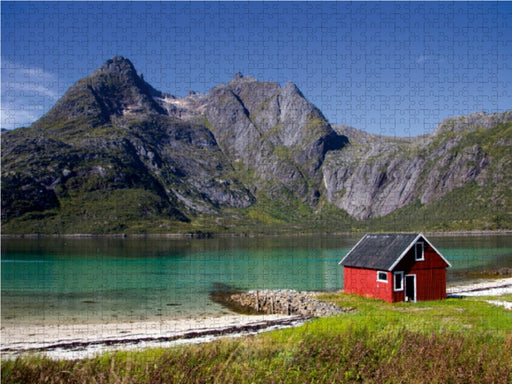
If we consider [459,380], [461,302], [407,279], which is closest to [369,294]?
[407,279]

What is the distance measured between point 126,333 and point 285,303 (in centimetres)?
1503

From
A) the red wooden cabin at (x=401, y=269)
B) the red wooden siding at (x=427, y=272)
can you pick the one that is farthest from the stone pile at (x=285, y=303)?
the red wooden siding at (x=427, y=272)

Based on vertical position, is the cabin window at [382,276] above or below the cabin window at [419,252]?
below

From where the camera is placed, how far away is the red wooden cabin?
3195 centimetres

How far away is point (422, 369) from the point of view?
9578 millimetres

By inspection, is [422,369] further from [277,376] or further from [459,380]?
[277,376]

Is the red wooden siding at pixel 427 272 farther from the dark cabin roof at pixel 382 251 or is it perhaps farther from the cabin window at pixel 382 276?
the cabin window at pixel 382 276

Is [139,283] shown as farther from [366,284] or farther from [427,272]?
[427,272]

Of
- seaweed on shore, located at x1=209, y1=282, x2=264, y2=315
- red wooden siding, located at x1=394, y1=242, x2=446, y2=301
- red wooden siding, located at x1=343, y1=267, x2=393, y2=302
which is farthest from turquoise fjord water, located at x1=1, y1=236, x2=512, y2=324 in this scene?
red wooden siding, located at x1=394, y1=242, x2=446, y2=301

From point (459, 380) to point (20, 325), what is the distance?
3456cm

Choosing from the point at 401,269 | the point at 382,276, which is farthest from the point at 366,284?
the point at 401,269

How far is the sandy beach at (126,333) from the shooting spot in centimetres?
2539

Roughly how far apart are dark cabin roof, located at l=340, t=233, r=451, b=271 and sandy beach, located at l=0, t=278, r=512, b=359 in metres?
6.81

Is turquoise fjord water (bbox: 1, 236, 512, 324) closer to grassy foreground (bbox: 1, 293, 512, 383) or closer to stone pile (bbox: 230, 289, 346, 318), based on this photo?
stone pile (bbox: 230, 289, 346, 318)
